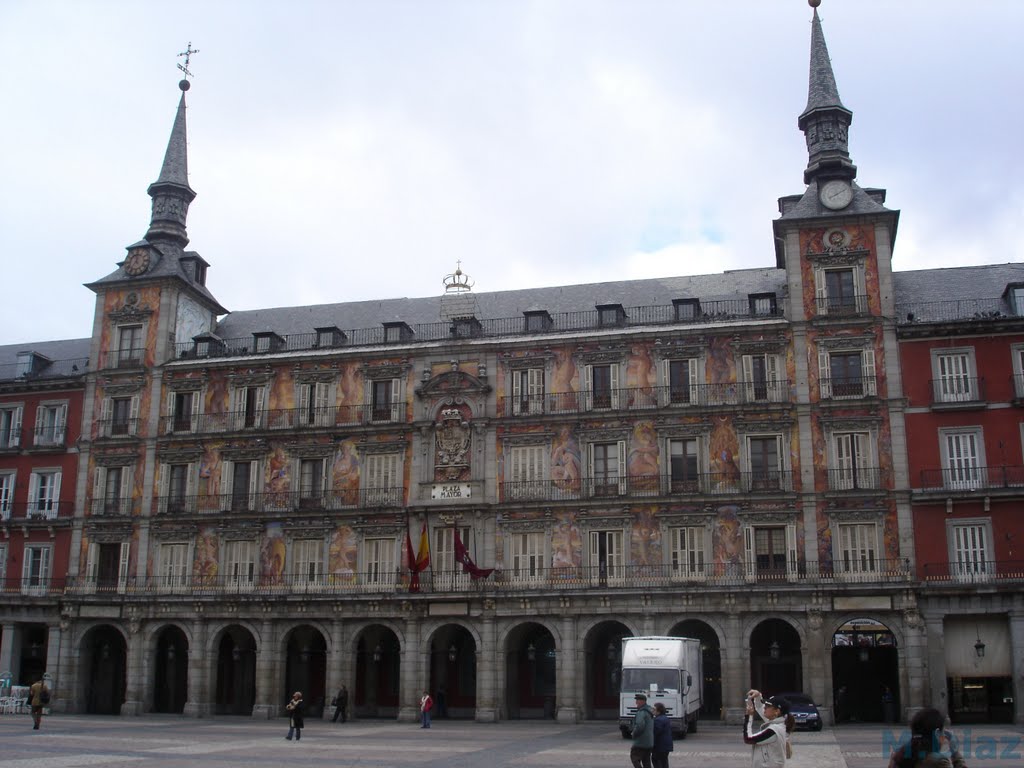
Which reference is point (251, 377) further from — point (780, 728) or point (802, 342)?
point (780, 728)

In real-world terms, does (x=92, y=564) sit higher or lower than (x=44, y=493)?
lower

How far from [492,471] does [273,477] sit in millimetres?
11595

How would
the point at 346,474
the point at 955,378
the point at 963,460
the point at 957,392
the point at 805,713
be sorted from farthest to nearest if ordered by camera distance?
the point at 346,474 < the point at 955,378 < the point at 957,392 < the point at 963,460 < the point at 805,713

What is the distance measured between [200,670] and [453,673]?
12429mm

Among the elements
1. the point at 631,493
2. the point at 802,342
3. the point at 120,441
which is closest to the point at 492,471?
the point at 631,493

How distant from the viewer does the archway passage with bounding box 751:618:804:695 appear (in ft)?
157

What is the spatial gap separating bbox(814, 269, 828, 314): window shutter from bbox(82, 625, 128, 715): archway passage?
39.2 m

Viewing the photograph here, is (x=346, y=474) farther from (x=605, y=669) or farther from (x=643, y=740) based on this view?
(x=643, y=740)

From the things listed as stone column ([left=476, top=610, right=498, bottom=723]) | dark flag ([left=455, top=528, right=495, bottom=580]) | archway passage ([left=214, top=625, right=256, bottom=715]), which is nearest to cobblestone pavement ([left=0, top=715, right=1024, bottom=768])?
stone column ([left=476, top=610, right=498, bottom=723])

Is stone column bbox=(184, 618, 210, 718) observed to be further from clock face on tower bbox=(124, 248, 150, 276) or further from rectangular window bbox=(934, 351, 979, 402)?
rectangular window bbox=(934, 351, 979, 402)

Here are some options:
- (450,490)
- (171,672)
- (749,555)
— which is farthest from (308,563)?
(749,555)

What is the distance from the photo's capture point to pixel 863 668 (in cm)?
4753

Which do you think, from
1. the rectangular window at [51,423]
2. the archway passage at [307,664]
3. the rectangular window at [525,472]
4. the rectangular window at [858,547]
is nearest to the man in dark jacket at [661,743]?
the rectangular window at [858,547]

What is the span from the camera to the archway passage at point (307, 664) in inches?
2092
